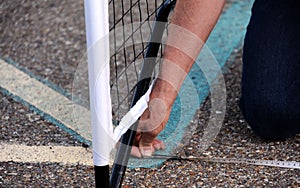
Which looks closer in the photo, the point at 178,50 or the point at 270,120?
the point at 178,50

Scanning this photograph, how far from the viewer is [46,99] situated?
2789 mm

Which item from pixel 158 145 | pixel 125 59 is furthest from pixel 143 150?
pixel 125 59

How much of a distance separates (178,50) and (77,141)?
21.3 inches

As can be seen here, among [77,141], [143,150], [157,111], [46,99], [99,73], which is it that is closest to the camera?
[99,73]

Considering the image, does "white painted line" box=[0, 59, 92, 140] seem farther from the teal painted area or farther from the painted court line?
the teal painted area

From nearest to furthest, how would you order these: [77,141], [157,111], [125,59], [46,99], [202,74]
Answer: [157,111] → [77,141] → [125,59] → [46,99] → [202,74]

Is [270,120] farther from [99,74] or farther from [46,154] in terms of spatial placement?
[99,74]

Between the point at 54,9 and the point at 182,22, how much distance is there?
158 centimetres

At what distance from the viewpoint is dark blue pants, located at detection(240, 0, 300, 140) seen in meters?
2.46

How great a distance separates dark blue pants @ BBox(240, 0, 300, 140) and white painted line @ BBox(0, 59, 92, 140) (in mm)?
604

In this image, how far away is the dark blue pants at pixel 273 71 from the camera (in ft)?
8.08

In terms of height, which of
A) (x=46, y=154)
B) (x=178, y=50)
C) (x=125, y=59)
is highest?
(x=178, y=50)

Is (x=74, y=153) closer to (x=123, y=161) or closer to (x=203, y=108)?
(x=123, y=161)

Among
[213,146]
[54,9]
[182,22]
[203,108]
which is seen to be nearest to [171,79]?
[182,22]
